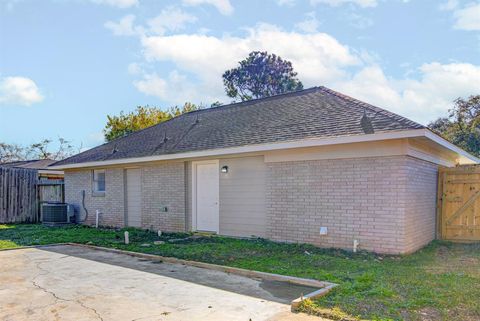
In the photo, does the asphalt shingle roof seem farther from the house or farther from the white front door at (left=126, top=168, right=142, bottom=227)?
the white front door at (left=126, top=168, right=142, bottom=227)

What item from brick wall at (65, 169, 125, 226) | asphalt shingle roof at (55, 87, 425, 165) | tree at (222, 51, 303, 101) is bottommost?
brick wall at (65, 169, 125, 226)

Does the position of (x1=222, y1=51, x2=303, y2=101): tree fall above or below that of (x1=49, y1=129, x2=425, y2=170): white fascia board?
above

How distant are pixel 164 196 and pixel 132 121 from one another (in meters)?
19.5

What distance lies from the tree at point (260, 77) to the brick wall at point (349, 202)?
27566mm

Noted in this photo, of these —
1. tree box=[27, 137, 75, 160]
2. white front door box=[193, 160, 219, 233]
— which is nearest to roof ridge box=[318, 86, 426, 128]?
white front door box=[193, 160, 219, 233]

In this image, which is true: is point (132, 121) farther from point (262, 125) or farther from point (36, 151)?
point (262, 125)

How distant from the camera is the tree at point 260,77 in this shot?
3644 centimetres

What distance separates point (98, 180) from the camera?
Result: 15.4 m

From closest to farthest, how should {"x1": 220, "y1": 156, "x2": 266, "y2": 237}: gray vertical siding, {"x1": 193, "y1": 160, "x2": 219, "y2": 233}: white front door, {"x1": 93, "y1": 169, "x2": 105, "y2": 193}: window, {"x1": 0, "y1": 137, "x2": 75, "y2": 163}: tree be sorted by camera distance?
{"x1": 220, "y1": 156, "x2": 266, "y2": 237}: gray vertical siding → {"x1": 193, "y1": 160, "x2": 219, "y2": 233}: white front door → {"x1": 93, "y1": 169, "x2": 105, "y2": 193}: window → {"x1": 0, "y1": 137, "x2": 75, "y2": 163}: tree


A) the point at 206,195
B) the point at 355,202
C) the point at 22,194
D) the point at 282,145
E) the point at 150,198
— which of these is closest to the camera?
the point at 355,202

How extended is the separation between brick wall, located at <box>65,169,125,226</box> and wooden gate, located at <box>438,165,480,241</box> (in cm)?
1051

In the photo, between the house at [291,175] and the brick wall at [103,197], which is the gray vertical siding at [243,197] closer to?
the house at [291,175]

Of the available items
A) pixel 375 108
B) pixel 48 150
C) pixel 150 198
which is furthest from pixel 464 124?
pixel 48 150

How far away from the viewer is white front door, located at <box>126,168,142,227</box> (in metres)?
13.5
